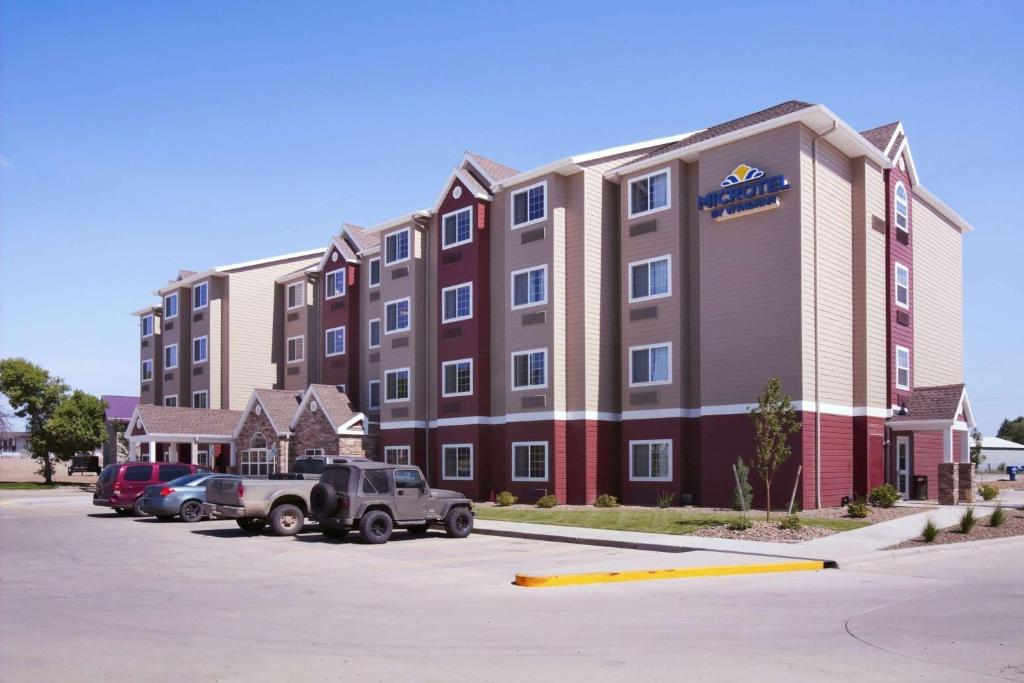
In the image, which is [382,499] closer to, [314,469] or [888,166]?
[314,469]

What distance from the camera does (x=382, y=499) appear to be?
2030 centimetres

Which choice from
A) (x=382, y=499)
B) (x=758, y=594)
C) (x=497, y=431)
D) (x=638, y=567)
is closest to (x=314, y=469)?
(x=497, y=431)

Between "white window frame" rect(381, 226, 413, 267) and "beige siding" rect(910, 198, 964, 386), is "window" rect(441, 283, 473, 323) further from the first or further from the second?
"beige siding" rect(910, 198, 964, 386)

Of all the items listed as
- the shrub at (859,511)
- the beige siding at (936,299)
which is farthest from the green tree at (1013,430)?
the shrub at (859,511)

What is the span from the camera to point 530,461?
34031 millimetres

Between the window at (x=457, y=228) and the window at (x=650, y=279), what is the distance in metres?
7.62

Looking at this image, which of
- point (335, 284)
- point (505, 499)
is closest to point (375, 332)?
point (335, 284)

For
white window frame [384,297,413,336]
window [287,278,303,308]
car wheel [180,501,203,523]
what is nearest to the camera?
car wheel [180,501,203,523]

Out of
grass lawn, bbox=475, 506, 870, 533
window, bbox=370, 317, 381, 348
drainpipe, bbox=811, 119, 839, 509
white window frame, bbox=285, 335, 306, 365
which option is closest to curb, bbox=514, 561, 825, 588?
grass lawn, bbox=475, 506, 870, 533

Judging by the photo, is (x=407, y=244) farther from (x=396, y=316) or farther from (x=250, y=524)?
(x=250, y=524)

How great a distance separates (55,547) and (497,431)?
18864 mm

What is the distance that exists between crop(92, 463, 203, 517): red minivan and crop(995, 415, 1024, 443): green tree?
5148 inches

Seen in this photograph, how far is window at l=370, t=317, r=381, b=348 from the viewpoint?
146ft

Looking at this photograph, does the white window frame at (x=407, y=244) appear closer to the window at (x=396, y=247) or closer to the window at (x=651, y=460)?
the window at (x=396, y=247)
